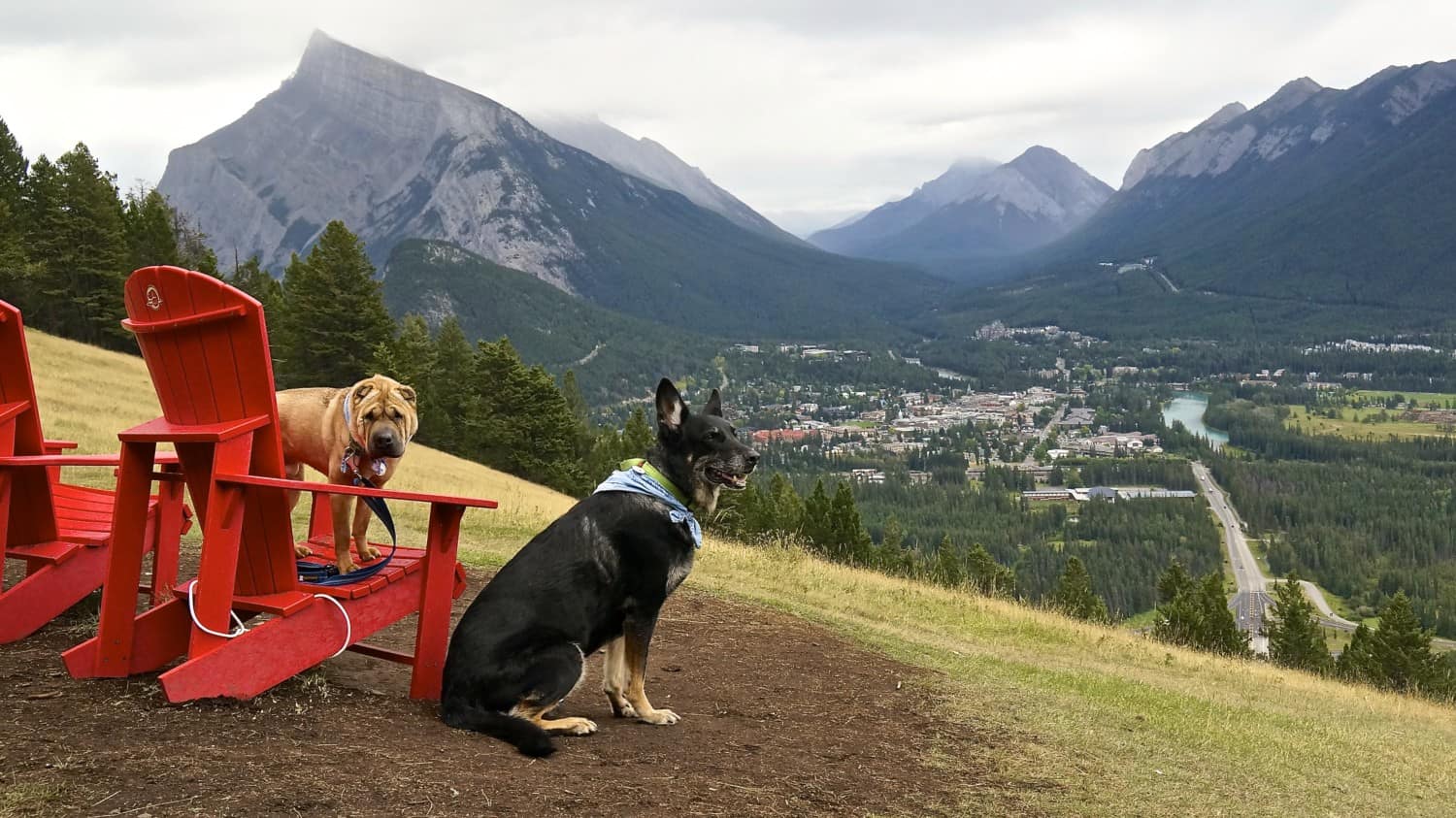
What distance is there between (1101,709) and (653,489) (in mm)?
4541

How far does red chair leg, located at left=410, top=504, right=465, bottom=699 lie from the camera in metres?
5.40

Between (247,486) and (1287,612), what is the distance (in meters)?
43.9

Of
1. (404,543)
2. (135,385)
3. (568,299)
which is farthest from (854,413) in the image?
(404,543)

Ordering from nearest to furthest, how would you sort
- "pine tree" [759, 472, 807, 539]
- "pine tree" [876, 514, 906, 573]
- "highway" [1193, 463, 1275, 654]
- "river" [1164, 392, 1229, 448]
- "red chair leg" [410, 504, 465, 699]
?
"red chair leg" [410, 504, 465, 699]
"pine tree" [876, 514, 906, 573]
"pine tree" [759, 472, 807, 539]
"highway" [1193, 463, 1275, 654]
"river" [1164, 392, 1229, 448]

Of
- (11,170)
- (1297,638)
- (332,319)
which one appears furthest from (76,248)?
(1297,638)

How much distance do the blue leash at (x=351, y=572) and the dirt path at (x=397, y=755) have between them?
54cm

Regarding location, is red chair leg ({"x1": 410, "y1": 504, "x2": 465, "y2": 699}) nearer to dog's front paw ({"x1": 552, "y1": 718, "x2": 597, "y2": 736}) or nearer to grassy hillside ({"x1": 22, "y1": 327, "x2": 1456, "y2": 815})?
dog's front paw ({"x1": 552, "y1": 718, "x2": 597, "y2": 736})

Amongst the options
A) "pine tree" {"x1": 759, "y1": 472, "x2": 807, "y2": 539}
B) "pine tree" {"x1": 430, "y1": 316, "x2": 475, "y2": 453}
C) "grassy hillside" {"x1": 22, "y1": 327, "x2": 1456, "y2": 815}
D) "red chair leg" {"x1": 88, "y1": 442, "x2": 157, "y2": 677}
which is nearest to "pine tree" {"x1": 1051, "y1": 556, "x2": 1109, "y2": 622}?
"pine tree" {"x1": 759, "y1": 472, "x2": 807, "y2": 539}

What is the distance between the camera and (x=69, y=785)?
12.5 feet

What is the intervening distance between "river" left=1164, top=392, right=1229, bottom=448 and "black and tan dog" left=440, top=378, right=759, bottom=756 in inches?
6587

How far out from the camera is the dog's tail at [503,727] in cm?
483

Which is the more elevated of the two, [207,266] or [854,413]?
[207,266]

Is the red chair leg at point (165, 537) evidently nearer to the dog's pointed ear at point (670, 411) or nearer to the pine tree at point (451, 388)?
the dog's pointed ear at point (670, 411)

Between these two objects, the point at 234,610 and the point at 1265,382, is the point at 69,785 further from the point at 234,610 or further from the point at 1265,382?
the point at 1265,382
